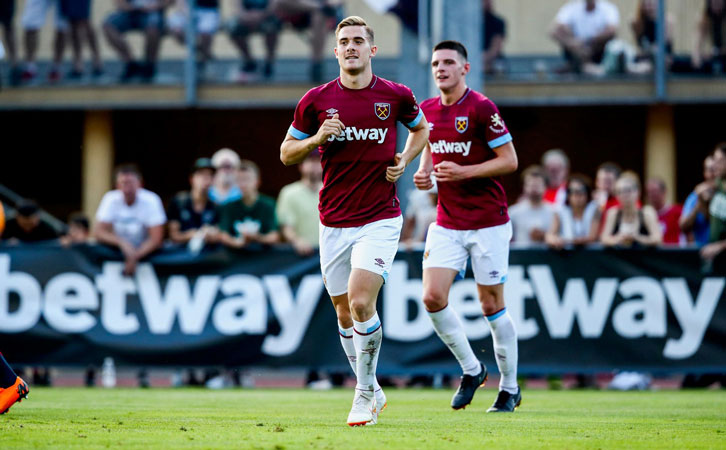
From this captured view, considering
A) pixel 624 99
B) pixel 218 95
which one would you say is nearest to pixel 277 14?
pixel 218 95

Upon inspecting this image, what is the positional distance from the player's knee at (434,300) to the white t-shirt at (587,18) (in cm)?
981

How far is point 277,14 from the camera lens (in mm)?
17672

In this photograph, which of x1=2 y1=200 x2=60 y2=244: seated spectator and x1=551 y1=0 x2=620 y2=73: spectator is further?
x1=551 y1=0 x2=620 y2=73: spectator

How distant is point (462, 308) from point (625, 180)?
2.26 metres

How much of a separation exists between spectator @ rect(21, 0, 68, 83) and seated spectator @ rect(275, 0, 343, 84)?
3.88m

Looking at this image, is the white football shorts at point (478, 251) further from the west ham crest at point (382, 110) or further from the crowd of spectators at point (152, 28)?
the crowd of spectators at point (152, 28)

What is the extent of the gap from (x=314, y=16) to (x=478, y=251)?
10.1m

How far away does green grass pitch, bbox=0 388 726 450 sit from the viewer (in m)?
5.76

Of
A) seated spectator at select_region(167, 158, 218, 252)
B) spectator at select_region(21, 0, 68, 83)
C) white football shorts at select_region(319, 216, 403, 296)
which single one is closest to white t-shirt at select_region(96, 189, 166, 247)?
seated spectator at select_region(167, 158, 218, 252)

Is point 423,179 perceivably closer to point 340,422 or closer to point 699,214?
point 340,422

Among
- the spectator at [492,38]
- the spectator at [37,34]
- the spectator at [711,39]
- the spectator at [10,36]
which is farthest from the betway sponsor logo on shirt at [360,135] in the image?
the spectator at [10,36]

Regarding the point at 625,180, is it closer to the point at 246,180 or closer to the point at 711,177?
the point at 711,177

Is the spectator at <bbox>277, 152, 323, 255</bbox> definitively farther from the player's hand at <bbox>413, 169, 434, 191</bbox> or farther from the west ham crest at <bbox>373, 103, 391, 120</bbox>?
the west ham crest at <bbox>373, 103, 391, 120</bbox>

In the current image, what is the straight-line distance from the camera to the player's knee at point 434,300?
Result: 324 inches
